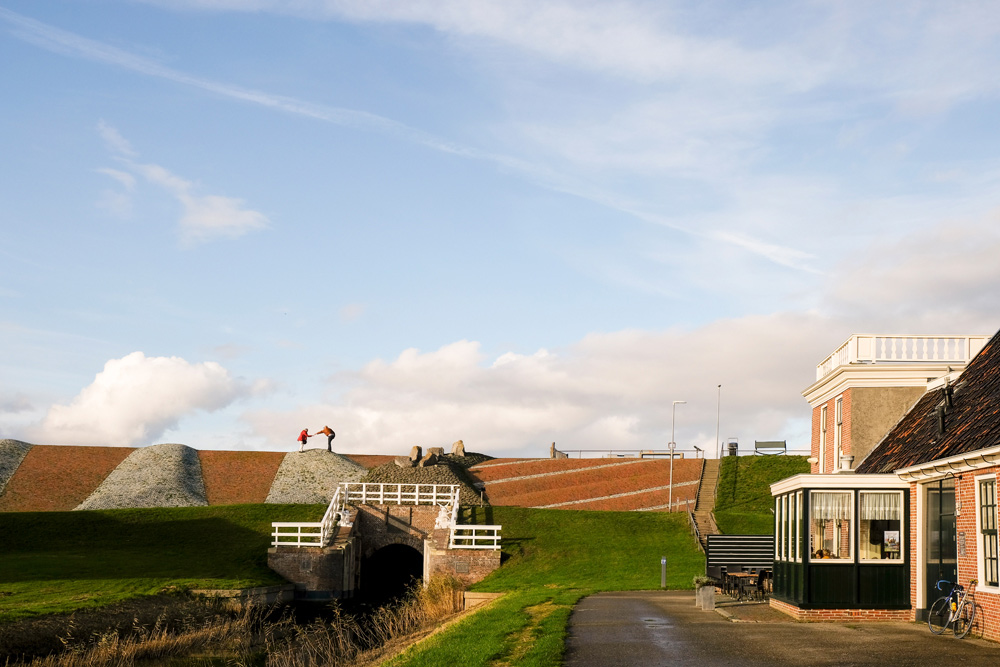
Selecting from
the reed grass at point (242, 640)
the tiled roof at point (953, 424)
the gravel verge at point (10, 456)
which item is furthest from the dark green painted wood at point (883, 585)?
the gravel verge at point (10, 456)

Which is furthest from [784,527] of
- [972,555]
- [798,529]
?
[972,555]

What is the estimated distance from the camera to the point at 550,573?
37688 millimetres

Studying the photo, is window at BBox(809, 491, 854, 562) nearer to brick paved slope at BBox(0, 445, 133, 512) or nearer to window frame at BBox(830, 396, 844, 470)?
window frame at BBox(830, 396, 844, 470)

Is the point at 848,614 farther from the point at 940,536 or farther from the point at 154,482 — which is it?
the point at 154,482

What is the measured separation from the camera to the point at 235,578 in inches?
1391

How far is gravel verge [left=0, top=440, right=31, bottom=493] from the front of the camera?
56.4 meters

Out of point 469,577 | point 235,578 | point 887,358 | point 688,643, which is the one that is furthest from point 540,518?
point 688,643

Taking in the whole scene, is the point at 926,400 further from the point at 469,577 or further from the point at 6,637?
the point at 6,637

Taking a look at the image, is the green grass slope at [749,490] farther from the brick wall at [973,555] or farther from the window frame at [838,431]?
the brick wall at [973,555]

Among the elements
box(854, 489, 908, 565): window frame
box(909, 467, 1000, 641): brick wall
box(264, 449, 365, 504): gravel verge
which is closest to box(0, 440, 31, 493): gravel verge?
box(264, 449, 365, 504): gravel verge

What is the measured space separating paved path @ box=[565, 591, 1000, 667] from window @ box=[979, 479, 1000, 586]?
1195 millimetres

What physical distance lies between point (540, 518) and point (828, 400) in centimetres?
1968

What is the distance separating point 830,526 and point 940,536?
2.61 meters

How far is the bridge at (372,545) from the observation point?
127 feet
